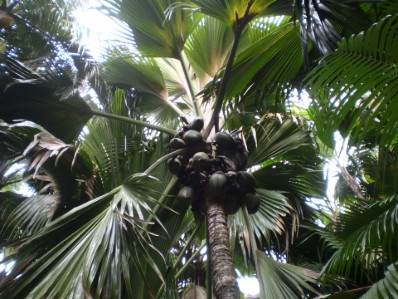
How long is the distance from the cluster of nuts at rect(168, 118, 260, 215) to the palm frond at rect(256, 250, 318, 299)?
39 centimetres

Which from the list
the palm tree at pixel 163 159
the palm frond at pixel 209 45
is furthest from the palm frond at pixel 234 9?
the palm frond at pixel 209 45

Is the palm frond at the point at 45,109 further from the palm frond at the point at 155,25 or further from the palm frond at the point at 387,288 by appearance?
the palm frond at the point at 387,288

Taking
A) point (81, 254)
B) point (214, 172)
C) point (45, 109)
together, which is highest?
point (45, 109)

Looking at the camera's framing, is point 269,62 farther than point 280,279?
Yes

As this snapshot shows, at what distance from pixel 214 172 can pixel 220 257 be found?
660 millimetres

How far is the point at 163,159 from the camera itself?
3123 millimetres

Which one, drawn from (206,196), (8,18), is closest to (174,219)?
(206,196)

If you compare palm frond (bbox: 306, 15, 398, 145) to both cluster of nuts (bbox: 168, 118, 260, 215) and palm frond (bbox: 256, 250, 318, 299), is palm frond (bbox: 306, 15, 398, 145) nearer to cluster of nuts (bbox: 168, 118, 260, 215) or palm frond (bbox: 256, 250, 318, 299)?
cluster of nuts (bbox: 168, 118, 260, 215)

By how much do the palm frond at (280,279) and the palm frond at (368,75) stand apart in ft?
3.99

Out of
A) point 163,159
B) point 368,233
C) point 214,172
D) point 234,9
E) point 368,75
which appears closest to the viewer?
point 368,75

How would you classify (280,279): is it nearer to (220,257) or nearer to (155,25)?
(220,257)

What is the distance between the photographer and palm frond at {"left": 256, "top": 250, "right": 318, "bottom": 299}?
265 cm

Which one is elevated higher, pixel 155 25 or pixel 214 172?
pixel 155 25

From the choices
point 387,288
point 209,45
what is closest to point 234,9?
point 209,45
